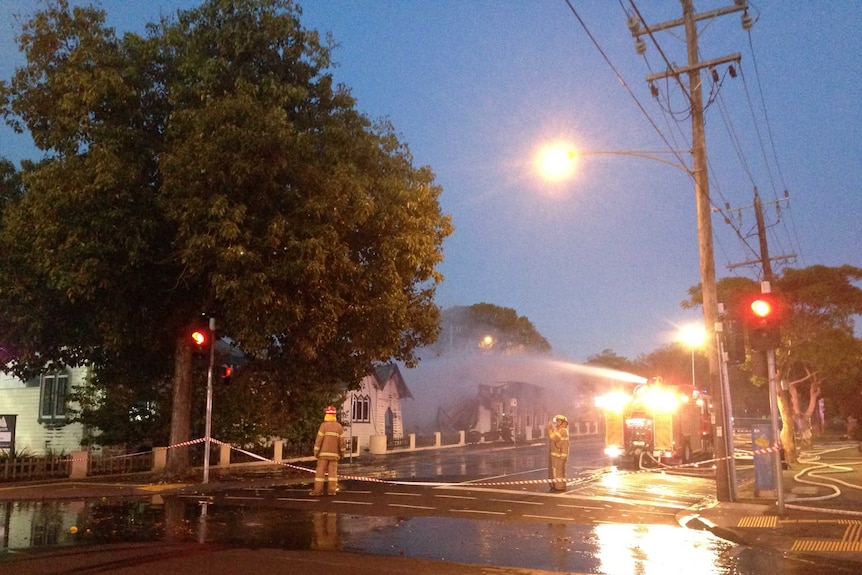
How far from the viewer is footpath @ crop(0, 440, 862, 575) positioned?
325 inches

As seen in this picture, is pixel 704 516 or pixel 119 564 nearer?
pixel 119 564

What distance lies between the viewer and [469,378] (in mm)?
50250

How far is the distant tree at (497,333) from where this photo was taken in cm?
7825

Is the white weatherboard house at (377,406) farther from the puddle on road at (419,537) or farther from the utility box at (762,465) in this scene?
the puddle on road at (419,537)

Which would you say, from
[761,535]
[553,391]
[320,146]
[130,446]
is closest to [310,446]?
[130,446]

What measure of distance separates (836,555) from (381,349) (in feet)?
38.5

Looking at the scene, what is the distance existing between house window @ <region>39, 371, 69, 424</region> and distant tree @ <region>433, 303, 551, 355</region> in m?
51.7

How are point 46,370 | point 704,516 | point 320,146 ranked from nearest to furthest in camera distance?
point 704,516 < point 320,146 < point 46,370

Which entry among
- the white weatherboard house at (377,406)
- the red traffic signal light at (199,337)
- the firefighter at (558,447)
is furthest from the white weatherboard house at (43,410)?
the firefighter at (558,447)

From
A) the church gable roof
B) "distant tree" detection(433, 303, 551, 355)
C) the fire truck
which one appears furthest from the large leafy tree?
"distant tree" detection(433, 303, 551, 355)

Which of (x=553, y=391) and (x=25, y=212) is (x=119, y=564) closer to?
(x=25, y=212)

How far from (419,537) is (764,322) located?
6929mm

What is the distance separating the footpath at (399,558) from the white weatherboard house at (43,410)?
34.5 ft

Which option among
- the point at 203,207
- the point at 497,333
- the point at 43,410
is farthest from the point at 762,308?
the point at 497,333
